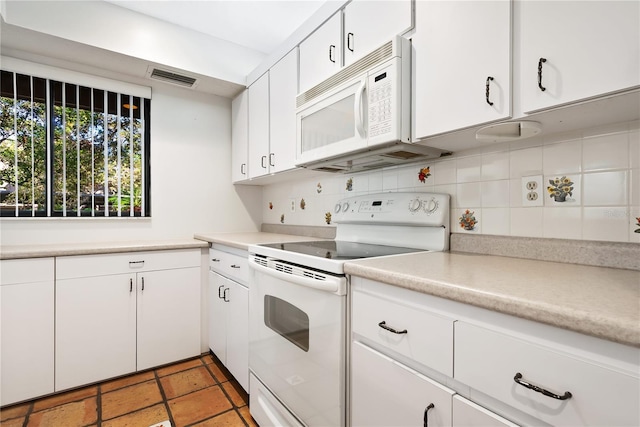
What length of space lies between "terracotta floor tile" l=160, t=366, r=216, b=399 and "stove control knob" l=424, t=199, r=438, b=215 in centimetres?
168

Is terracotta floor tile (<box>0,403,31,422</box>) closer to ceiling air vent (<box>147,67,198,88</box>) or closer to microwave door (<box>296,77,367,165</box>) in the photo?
microwave door (<box>296,77,367,165</box>)

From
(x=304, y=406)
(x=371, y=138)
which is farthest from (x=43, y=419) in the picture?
(x=371, y=138)

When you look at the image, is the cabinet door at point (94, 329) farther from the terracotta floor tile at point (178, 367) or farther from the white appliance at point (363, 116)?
the white appliance at point (363, 116)

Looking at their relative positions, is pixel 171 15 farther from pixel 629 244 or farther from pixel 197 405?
pixel 629 244

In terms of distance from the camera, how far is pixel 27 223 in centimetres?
210

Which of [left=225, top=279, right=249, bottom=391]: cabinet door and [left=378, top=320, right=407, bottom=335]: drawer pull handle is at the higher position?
[left=378, top=320, right=407, bottom=335]: drawer pull handle

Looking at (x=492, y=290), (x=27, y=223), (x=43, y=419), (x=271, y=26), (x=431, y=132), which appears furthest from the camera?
(x=271, y=26)

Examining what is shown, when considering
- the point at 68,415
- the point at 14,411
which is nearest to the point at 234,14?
the point at 68,415

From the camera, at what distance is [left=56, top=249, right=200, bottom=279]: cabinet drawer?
1.88 meters

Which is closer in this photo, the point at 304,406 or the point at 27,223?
the point at 304,406

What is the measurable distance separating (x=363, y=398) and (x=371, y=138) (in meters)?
0.98

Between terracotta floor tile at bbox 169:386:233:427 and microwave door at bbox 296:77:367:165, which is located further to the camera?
terracotta floor tile at bbox 169:386:233:427

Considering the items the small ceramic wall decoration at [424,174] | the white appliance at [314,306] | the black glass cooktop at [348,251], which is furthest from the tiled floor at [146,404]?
the small ceramic wall decoration at [424,174]

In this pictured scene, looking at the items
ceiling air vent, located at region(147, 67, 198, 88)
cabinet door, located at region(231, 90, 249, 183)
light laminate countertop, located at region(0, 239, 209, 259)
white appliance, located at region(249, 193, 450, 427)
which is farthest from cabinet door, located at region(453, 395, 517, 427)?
ceiling air vent, located at region(147, 67, 198, 88)
